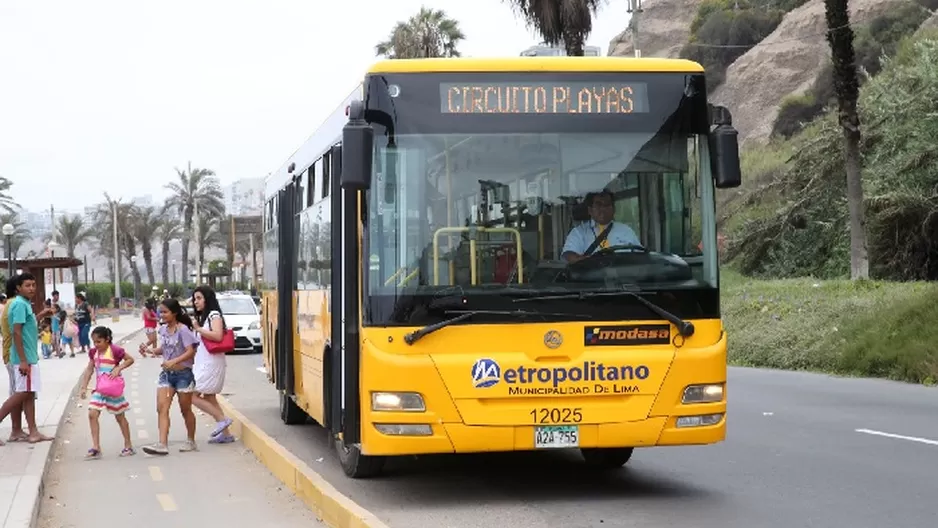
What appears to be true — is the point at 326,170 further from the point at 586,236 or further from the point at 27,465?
the point at 27,465

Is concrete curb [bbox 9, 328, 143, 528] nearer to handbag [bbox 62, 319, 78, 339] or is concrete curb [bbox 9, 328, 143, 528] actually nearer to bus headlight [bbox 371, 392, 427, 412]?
bus headlight [bbox 371, 392, 427, 412]

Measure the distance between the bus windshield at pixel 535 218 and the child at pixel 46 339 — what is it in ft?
87.0

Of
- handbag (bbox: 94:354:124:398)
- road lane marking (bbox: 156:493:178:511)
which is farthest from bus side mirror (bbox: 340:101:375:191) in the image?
handbag (bbox: 94:354:124:398)

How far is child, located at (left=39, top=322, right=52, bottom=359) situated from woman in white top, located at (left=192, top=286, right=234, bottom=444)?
21.1 m

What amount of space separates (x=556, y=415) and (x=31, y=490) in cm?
435

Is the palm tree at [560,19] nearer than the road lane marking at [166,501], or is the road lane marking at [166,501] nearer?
the road lane marking at [166,501]

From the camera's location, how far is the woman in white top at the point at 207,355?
1353cm

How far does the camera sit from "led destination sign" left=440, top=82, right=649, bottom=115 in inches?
373

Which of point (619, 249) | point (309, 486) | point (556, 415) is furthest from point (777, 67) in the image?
point (556, 415)

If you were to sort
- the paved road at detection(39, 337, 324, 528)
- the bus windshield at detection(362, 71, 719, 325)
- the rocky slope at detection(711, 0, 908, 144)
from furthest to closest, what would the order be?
the rocky slope at detection(711, 0, 908, 144) < the paved road at detection(39, 337, 324, 528) < the bus windshield at detection(362, 71, 719, 325)

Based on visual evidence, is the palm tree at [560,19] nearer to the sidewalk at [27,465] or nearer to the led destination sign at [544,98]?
the sidewalk at [27,465]

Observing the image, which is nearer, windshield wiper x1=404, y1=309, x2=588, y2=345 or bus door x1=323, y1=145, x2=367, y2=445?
windshield wiper x1=404, y1=309, x2=588, y2=345

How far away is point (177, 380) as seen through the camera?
1359 cm

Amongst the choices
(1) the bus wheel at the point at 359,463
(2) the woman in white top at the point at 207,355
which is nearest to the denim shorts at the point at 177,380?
(2) the woman in white top at the point at 207,355
